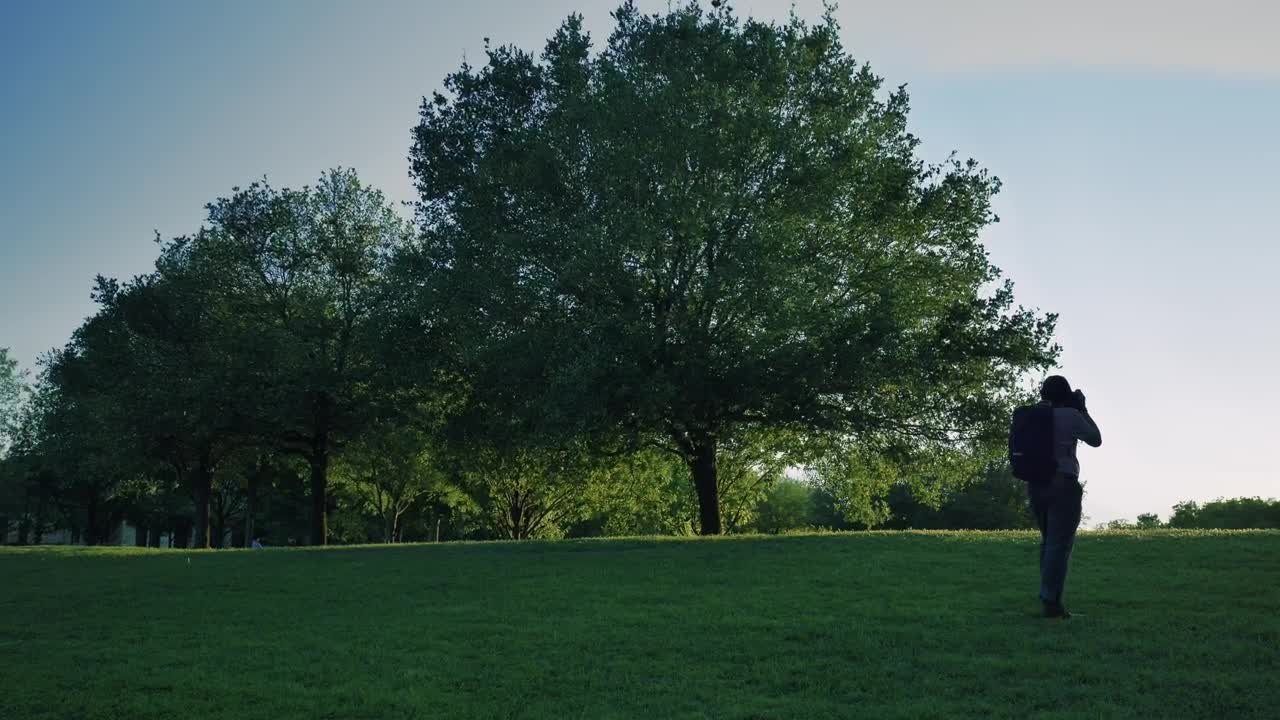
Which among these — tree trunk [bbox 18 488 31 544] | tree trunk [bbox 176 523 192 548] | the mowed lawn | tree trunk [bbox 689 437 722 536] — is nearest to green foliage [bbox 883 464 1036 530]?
tree trunk [bbox 689 437 722 536]

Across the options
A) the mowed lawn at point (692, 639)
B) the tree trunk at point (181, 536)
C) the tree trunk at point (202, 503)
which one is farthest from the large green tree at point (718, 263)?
the tree trunk at point (181, 536)

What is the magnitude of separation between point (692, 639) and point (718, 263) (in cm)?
1803

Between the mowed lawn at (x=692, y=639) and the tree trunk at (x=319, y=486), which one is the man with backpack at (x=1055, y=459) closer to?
the mowed lawn at (x=692, y=639)

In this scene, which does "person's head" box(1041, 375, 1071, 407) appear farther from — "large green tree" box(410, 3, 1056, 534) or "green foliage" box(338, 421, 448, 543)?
"green foliage" box(338, 421, 448, 543)

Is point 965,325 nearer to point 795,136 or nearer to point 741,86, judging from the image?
point 795,136

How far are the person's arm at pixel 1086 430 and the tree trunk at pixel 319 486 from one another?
3648cm

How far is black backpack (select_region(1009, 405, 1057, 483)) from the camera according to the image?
12.5 meters

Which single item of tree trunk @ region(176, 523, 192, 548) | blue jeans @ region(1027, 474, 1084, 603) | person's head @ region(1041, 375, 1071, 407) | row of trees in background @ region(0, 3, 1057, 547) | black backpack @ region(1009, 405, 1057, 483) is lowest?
tree trunk @ region(176, 523, 192, 548)

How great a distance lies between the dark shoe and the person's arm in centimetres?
213

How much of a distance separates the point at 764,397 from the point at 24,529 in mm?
77341

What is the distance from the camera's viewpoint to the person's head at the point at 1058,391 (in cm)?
1280

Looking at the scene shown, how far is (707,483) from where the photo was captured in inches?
1353

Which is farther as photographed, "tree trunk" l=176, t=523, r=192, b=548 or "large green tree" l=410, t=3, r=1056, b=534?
"tree trunk" l=176, t=523, r=192, b=548

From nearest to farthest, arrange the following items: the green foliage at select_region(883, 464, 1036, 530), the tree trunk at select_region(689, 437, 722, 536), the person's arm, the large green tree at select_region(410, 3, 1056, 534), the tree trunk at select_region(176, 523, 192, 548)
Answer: the person's arm, the large green tree at select_region(410, 3, 1056, 534), the tree trunk at select_region(689, 437, 722, 536), the green foliage at select_region(883, 464, 1036, 530), the tree trunk at select_region(176, 523, 192, 548)
